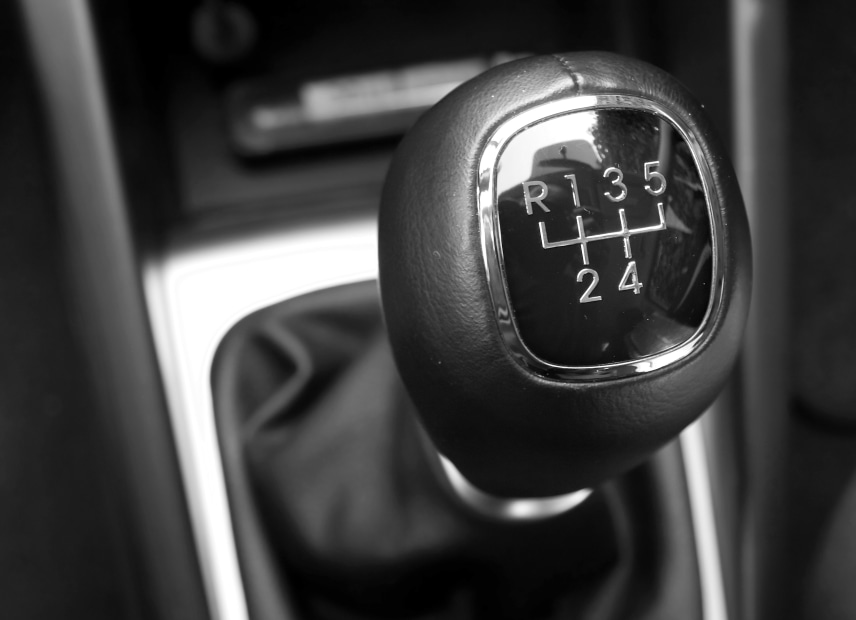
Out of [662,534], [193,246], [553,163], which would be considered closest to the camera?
[553,163]

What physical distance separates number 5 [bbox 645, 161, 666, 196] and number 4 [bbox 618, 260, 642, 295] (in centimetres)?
4

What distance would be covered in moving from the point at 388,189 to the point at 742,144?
0.41 metres

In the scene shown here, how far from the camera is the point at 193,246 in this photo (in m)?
0.83

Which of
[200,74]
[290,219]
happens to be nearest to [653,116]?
[290,219]

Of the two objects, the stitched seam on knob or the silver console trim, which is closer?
the stitched seam on knob

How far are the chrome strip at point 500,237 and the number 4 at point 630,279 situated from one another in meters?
0.04

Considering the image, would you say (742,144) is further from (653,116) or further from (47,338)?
(47,338)

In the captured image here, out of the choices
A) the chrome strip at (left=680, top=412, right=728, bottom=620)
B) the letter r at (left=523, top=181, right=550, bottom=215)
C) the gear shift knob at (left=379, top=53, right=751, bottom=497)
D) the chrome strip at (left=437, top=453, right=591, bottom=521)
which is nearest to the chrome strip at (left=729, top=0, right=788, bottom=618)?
the chrome strip at (left=680, top=412, right=728, bottom=620)

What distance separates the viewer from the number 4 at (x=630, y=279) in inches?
18.8

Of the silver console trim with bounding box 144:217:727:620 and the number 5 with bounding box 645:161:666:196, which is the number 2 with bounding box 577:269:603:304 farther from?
the silver console trim with bounding box 144:217:727:620

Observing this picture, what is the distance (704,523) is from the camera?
0.75 metres

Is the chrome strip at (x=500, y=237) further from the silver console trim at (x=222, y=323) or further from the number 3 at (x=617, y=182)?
the silver console trim at (x=222, y=323)

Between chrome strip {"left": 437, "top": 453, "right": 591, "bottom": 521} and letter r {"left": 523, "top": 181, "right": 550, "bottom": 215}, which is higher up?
letter r {"left": 523, "top": 181, "right": 550, "bottom": 215}

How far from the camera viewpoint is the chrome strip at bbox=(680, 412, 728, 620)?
735 millimetres
